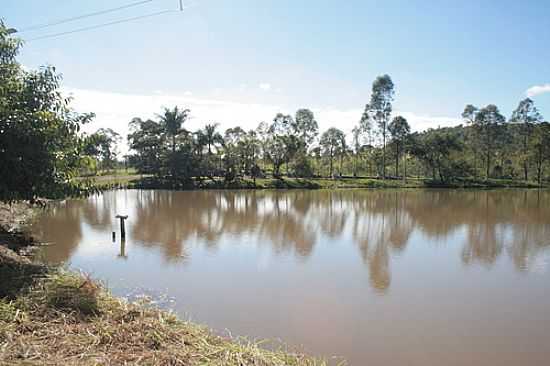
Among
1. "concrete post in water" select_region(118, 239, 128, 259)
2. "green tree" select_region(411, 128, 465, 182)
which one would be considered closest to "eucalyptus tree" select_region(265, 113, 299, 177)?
"green tree" select_region(411, 128, 465, 182)

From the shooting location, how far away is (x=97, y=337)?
12.4 feet

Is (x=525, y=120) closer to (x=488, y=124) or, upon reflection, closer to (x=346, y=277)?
(x=488, y=124)

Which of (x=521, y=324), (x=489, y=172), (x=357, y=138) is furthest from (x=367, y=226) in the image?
(x=489, y=172)

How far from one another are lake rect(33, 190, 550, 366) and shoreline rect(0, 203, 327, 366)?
1582 mm

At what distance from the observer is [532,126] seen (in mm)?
46188

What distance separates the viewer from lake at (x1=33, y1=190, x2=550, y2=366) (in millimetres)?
5777

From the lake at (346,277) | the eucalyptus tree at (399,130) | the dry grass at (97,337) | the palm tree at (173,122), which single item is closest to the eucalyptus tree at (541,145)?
the eucalyptus tree at (399,130)

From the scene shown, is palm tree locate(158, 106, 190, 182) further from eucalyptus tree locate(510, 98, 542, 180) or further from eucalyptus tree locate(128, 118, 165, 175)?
eucalyptus tree locate(510, 98, 542, 180)

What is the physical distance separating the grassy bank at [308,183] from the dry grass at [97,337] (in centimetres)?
3173

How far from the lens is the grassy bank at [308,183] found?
36.2 meters

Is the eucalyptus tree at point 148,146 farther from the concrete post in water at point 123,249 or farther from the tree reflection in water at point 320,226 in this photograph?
the concrete post in water at point 123,249

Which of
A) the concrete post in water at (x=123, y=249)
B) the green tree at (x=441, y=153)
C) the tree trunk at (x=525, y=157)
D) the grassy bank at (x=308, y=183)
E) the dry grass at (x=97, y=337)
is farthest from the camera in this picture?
the tree trunk at (x=525, y=157)

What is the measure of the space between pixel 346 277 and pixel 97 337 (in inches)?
250

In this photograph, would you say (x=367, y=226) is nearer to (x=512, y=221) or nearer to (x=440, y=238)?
(x=440, y=238)
